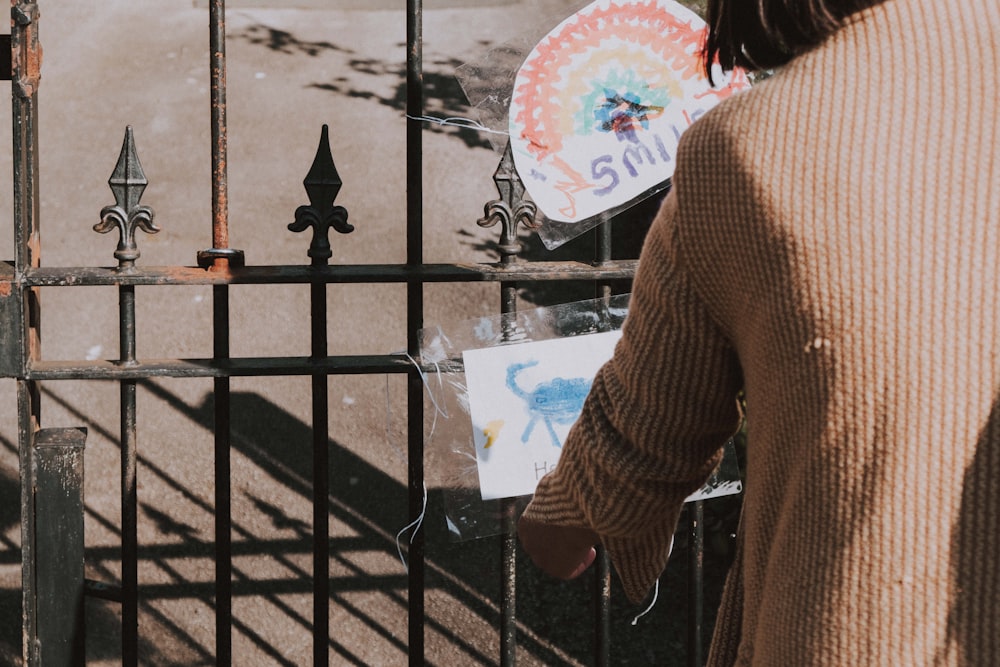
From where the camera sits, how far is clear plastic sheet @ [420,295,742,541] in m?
2.14

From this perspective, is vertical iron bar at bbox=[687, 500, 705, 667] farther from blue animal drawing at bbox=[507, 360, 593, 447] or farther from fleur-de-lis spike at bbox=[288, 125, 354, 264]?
fleur-de-lis spike at bbox=[288, 125, 354, 264]

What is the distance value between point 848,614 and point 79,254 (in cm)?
503

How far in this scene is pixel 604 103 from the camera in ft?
6.79

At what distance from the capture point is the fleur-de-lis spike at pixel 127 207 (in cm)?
200

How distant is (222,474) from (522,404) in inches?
23.9

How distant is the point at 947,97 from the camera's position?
101cm

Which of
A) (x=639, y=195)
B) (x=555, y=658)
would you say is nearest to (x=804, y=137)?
(x=639, y=195)

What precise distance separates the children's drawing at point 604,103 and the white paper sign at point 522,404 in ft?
0.90

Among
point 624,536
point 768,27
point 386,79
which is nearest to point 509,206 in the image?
point 624,536

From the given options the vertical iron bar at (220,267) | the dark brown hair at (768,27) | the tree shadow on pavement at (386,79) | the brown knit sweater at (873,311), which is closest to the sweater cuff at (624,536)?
the brown knit sweater at (873,311)

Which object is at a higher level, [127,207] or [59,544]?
[127,207]

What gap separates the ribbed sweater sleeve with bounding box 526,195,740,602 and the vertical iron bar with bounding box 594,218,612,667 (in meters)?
0.81

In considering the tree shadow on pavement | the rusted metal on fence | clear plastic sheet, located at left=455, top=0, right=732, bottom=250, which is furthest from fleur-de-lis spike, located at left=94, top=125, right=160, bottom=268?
the tree shadow on pavement

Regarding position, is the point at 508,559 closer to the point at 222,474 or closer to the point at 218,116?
the point at 222,474
